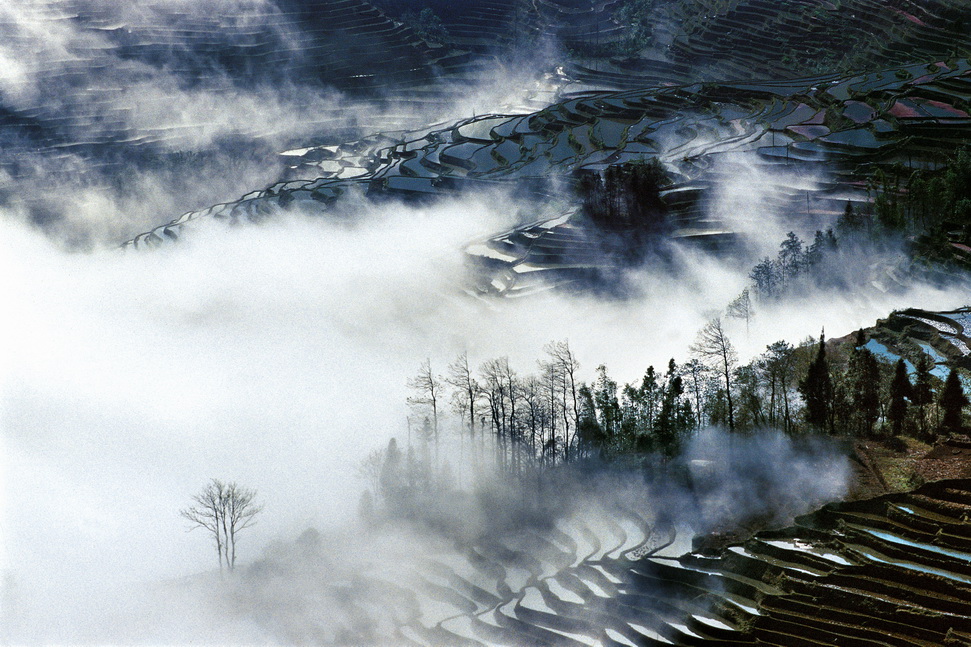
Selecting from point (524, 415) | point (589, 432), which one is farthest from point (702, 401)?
point (524, 415)

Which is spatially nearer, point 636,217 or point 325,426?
point 325,426

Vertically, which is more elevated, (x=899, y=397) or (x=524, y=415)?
(x=899, y=397)

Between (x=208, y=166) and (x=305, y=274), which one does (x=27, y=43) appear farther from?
(x=305, y=274)

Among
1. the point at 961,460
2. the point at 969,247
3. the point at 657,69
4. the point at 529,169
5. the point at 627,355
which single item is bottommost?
the point at 961,460

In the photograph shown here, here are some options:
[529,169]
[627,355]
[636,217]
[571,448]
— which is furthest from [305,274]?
[571,448]

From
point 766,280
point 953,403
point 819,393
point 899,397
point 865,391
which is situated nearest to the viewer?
point 953,403

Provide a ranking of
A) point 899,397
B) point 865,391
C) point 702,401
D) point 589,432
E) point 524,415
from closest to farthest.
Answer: point 899,397, point 865,391, point 702,401, point 589,432, point 524,415

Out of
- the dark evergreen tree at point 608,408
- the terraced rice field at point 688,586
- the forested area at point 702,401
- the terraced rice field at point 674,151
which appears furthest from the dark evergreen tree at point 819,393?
the terraced rice field at point 674,151

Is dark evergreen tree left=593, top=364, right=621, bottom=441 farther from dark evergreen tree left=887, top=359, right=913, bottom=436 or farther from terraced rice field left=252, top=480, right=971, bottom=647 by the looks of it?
dark evergreen tree left=887, top=359, right=913, bottom=436

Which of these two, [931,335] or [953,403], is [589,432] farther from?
[953,403]
